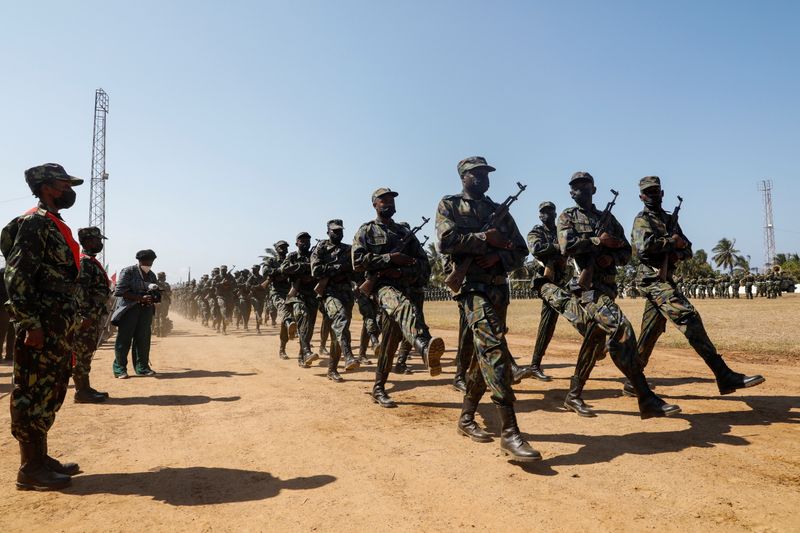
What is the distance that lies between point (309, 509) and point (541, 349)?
4963mm

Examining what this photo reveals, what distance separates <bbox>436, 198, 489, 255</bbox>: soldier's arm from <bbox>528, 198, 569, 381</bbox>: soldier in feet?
8.80

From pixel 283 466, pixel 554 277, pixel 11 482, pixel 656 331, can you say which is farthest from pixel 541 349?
pixel 11 482

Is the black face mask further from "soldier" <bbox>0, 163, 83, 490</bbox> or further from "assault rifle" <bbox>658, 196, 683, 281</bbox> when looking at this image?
"assault rifle" <bbox>658, 196, 683, 281</bbox>

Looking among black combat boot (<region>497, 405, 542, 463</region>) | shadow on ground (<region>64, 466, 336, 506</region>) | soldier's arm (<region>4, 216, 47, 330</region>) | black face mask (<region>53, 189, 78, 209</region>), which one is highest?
black face mask (<region>53, 189, 78, 209</region>)

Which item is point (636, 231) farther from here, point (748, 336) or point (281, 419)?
point (748, 336)

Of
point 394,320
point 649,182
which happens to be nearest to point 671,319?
point 649,182

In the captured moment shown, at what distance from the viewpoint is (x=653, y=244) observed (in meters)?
5.65

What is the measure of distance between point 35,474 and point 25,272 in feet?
4.69

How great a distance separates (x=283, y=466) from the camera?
3762 millimetres

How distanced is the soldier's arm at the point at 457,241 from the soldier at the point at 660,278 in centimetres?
249

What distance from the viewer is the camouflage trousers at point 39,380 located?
3459 millimetres

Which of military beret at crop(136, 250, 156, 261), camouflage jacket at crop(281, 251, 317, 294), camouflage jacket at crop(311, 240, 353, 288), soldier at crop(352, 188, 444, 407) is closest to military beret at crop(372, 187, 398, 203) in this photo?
soldier at crop(352, 188, 444, 407)

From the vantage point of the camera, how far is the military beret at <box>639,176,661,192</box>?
592cm

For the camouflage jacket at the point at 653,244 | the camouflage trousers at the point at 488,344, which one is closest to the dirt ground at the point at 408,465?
the camouflage trousers at the point at 488,344
